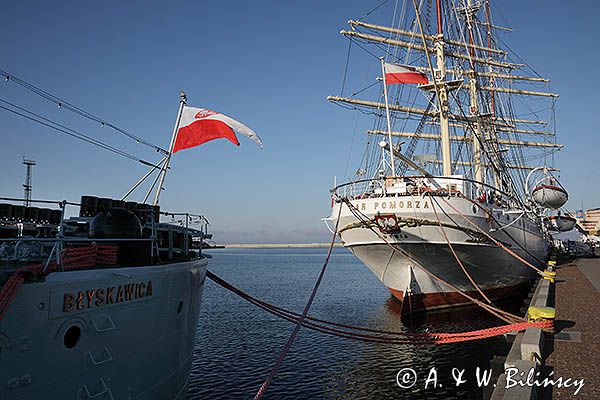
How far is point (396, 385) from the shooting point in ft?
41.0

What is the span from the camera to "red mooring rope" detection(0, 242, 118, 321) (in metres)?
4.41

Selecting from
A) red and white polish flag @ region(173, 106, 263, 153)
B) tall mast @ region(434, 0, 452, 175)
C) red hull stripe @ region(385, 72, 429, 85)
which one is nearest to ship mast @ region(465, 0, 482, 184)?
tall mast @ region(434, 0, 452, 175)

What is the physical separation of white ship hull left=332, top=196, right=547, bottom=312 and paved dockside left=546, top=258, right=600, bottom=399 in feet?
12.9

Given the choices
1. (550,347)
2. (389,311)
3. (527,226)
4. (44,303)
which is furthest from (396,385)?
(527,226)

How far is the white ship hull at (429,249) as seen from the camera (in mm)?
18859

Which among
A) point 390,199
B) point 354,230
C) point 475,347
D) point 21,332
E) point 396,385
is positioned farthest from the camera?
point 354,230

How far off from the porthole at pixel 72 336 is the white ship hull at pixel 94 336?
1cm

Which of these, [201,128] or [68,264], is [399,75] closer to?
[201,128]

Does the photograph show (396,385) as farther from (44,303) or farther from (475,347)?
Answer: (44,303)

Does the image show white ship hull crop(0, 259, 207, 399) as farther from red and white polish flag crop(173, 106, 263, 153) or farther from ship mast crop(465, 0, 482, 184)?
ship mast crop(465, 0, 482, 184)

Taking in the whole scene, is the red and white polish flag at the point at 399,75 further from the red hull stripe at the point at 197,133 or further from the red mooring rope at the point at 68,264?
the red mooring rope at the point at 68,264

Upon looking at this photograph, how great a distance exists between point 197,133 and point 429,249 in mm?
12551

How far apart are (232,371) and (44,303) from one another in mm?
10085

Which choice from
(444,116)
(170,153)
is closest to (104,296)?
(170,153)
